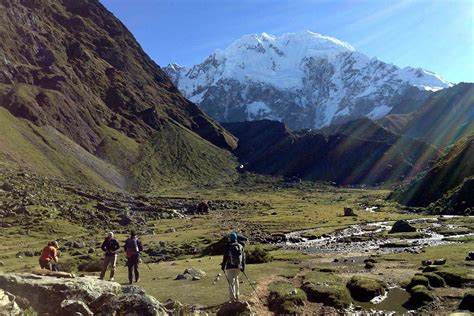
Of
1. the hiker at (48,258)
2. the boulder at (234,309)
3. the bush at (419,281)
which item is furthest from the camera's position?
the hiker at (48,258)

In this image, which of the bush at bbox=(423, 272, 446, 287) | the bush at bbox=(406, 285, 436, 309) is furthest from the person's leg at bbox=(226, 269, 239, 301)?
the bush at bbox=(423, 272, 446, 287)

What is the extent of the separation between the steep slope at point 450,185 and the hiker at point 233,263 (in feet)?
321

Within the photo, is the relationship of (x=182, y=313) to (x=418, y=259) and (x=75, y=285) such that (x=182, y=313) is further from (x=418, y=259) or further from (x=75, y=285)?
(x=418, y=259)

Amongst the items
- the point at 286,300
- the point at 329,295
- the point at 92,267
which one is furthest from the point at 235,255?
the point at 92,267

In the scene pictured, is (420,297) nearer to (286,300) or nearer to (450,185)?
(286,300)

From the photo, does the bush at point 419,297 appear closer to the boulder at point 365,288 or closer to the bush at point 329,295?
the boulder at point 365,288

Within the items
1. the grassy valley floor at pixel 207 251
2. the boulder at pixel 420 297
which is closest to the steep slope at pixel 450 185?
the grassy valley floor at pixel 207 251

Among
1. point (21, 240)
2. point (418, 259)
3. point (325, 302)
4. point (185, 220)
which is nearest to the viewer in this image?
point (325, 302)

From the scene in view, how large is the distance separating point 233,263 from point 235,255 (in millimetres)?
433

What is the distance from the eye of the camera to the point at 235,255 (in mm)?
Answer: 24562

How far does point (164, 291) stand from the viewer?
29.1 meters

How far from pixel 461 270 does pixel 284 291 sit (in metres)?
14.6

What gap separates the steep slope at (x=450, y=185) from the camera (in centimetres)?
11094

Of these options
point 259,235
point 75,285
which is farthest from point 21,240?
point 75,285
